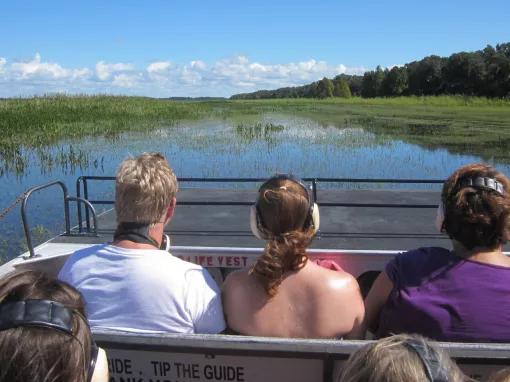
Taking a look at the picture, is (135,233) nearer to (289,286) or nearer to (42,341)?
(289,286)

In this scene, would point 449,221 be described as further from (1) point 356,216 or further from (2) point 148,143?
(2) point 148,143

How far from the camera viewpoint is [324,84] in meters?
117

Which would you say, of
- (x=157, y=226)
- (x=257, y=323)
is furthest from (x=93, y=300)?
(x=257, y=323)

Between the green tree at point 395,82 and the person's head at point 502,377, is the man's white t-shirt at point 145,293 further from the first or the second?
the green tree at point 395,82

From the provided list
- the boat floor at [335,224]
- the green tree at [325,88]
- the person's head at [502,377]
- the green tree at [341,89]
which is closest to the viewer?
the person's head at [502,377]

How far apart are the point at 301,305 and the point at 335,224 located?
3678 mm

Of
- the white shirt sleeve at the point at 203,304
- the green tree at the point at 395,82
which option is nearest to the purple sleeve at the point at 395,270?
the white shirt sleeve at the point at 203,304

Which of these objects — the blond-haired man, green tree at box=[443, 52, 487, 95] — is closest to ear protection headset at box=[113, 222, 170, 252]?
the blond-haired man

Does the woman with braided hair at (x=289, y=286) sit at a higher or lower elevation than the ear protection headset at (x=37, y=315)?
lower

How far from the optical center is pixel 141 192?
9.17ft

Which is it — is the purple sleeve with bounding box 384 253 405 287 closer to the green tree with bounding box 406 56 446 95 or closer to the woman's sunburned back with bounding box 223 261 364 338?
the woman's sunburned back with bounding box 223 261 364 338

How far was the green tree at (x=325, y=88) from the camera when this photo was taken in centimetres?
11381

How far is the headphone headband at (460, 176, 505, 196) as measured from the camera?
2.60 meters

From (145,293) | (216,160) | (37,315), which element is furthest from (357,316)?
(216,160)
